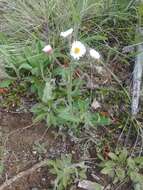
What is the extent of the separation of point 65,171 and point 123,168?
21 cm

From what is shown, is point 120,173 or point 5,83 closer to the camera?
point 120,173

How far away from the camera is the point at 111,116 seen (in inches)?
71.0

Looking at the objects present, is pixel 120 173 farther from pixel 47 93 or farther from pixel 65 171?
pixel 47 93

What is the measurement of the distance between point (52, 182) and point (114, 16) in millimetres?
793

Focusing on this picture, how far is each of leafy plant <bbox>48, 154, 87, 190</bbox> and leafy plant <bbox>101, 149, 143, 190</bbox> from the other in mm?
77

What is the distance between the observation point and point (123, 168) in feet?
5.47

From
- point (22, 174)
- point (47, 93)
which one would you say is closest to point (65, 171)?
point (22, 174)

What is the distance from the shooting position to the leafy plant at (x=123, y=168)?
5.36ft

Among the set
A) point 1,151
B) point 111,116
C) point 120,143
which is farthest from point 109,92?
point 1,151

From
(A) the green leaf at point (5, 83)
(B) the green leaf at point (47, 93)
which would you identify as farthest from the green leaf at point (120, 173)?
(A) the green leaf at point (5, 83)

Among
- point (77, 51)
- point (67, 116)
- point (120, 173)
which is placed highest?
point (77, 51)

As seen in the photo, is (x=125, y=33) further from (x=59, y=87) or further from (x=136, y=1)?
(x=59, y=87)

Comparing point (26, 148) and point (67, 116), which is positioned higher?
point (67, 116)

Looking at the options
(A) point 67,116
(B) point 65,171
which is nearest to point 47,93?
(A) point 67,116
